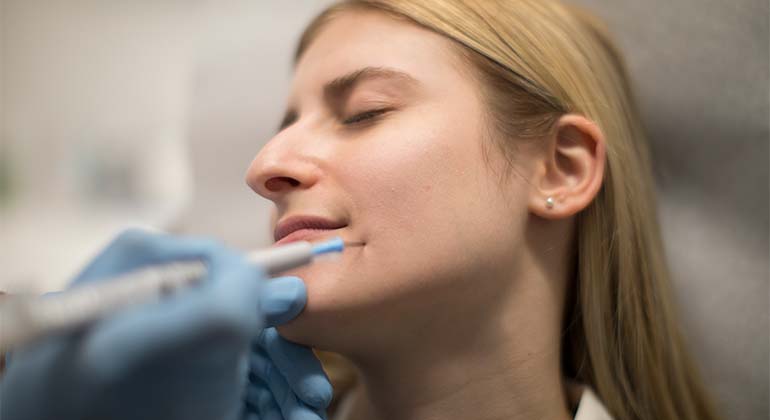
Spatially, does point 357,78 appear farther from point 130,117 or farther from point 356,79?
point 130,117

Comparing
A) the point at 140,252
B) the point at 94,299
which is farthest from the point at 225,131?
the point at 94,299

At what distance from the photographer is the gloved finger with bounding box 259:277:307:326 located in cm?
75

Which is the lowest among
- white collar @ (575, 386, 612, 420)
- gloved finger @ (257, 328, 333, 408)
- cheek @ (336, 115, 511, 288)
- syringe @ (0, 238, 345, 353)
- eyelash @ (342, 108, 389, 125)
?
gloved finger @ (257, 328, 333, 408)

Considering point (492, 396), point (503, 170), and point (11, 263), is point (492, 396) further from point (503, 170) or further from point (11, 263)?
point (11, 263)

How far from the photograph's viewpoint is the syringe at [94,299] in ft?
1.47

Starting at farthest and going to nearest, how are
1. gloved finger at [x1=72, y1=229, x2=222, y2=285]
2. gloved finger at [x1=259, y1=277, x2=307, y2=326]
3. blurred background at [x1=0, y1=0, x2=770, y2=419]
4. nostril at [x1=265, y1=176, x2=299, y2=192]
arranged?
blurred background at [x1=0, y1=0, x2=770, y2=419] < nostril at [x1=265, y1=176, x2=299, y2=192] < gloved finger at [x1=259, y1=277, x2=307, y2=326] < gloved finger at [x1=72, y1=229, x2=222, y2=285]

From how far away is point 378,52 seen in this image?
897 mm

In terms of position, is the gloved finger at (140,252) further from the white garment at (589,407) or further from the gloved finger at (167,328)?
the white garment at (589,407)

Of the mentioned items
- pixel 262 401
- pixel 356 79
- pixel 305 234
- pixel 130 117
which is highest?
pixel 356 79

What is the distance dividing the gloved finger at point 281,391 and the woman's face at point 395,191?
8cm

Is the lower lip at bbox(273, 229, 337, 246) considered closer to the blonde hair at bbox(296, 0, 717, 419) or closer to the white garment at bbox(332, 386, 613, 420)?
the blonde hair at bbox(296, 0, 717, 419)

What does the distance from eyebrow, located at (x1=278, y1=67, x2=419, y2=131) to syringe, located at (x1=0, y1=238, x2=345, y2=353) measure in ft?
1.20

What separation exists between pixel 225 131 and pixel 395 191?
3.22 ft

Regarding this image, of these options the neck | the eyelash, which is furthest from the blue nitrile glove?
the eyelash
